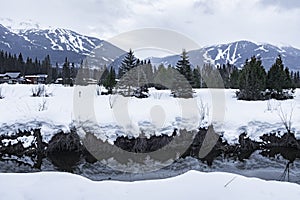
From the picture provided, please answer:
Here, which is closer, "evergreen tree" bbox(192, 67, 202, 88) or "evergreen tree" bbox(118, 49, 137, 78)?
"evergreen tree" bbox(118, 49, 137, 78)

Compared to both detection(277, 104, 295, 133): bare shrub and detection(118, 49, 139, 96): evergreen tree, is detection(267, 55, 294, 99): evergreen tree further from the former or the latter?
detection(118, 49, 139, 96): evergreen tree

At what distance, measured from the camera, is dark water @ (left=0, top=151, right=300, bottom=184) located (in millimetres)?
7840

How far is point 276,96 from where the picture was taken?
16922 mm

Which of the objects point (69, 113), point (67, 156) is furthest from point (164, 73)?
point (67, 156)

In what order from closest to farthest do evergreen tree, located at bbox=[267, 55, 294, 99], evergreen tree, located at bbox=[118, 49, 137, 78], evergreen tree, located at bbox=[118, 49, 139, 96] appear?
evergreen tree, located at bbox=[118, 49, 139, 96] < evergreen tree, located at bbox=[267, 55, 294, 99] < evergreen tree, located at bbox=[118, 49, 137, 78]

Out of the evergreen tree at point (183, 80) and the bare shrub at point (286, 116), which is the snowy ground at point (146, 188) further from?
the evergreen tree at point (183, 80)

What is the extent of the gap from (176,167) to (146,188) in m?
4.79

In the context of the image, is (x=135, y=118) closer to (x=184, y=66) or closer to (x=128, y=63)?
(x=128, y=63)

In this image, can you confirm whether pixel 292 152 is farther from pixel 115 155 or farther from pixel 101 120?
pixel 101 120

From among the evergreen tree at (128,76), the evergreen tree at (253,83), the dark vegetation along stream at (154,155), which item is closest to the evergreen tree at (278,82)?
the evergreen tree at (253,83)

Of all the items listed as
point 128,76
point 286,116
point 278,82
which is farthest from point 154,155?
point 278,82

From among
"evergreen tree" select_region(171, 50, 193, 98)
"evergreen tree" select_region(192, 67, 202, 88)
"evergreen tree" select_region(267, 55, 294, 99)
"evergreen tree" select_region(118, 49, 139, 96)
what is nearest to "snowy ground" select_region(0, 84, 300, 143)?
"evergreen tree" select_region(171, 50, 193, 98)

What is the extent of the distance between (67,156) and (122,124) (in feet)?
6.57

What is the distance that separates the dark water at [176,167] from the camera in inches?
309
